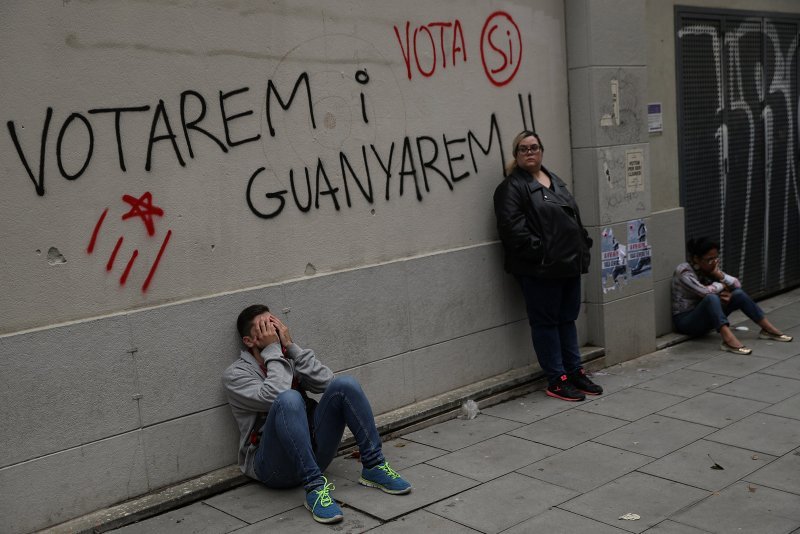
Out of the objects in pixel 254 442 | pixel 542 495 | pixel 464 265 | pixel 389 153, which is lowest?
pixel 542 495

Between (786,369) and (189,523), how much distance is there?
4804 millimetres

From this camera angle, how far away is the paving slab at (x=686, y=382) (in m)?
6.66

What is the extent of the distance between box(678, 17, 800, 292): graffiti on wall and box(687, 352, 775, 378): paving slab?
1.56 m

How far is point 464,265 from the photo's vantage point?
648cm

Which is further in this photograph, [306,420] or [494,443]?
[494,443]

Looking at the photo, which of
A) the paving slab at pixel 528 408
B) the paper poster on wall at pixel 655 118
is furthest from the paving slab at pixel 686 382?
the paper poster on wall at pixel 655 118

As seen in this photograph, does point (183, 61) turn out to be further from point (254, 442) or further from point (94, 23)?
point (254, 442)

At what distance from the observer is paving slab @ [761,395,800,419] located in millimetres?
6035

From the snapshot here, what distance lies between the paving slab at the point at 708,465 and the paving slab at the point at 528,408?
106cm

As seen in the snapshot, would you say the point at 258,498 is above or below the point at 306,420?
below

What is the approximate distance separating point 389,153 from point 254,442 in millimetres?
2098

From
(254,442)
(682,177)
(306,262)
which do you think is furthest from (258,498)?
(682,177)

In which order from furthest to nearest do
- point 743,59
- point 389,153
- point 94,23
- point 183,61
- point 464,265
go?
1. point 743,59
2. point 464,265
3. point 389,153
4. point 183,61
5. point 94,23

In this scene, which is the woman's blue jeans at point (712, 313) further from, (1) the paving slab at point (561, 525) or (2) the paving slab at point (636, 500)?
(1) the paving slab at point (561, 525)
